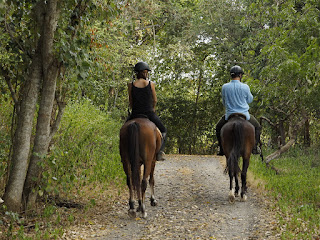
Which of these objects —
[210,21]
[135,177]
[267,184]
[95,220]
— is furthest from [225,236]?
[210,21]

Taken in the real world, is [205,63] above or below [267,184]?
above

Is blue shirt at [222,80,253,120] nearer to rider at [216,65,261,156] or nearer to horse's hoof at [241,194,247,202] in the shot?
rider at [216,65,261,156]

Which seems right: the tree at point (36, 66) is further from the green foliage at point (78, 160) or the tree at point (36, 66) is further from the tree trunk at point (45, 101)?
the green foliage at point (78, 160)

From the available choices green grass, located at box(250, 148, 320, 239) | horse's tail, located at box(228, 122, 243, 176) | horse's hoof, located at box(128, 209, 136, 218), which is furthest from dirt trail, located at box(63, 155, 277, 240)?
horse's tail, located at box(228, 122, 243, 176)

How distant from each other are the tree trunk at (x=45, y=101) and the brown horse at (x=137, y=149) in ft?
4.38

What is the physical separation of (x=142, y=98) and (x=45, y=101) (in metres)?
1.82

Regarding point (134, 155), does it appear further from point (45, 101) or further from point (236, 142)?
point (236, 142)

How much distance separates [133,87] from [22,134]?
222 centimetres

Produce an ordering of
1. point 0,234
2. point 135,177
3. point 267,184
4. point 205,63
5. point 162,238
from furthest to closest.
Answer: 1. point 205,63
2. point 267,184
3. point 135,177
4. point 162,238
5. point 0,234

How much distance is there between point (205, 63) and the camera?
73.8 feet

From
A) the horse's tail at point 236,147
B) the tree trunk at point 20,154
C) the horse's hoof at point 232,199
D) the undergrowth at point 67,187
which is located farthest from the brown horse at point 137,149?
the horse's hoof at point 232,199

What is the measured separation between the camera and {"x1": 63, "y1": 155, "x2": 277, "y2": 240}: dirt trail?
21.6 feet

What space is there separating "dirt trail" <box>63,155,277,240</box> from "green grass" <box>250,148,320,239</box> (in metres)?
0.33

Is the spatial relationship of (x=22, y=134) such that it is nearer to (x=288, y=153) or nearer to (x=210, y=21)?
(x=288, y=153)
